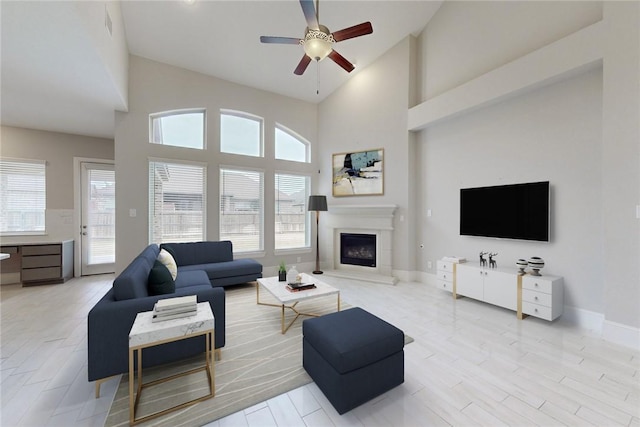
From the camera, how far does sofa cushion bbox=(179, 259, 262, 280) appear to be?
3949mm

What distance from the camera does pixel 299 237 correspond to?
5906 mm

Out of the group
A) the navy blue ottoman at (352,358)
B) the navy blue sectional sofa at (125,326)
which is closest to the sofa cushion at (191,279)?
the navy blue sectional sofa at (125,326)

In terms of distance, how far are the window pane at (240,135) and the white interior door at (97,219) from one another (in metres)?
2.69

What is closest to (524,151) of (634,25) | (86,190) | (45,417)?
(634,25)

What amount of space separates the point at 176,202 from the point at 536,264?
5548mm

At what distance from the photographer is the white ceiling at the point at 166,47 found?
2.24m

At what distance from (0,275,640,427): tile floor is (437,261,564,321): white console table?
0.56 ft

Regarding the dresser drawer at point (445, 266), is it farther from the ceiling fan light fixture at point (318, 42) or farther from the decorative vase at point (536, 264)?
the ceiling fan light fixture at point (318, 42)

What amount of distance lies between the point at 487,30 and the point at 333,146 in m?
3.21

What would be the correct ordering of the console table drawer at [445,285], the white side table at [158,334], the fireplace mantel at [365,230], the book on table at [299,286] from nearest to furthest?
the white side table at [158,334]
the book on table at [299,286]
the console table drawer at [445,285]
the fireplace mantel at [365,230]

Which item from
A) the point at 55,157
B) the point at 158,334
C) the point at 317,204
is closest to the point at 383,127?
the point at 317,204

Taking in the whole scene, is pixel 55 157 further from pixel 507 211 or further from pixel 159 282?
pixel 507 211

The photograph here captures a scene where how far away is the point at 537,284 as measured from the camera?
2936 mm

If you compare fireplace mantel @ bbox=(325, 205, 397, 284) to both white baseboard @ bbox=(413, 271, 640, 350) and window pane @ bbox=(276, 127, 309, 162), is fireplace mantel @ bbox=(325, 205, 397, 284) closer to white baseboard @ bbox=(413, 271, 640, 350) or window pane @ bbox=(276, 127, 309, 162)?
window pane @ bbox=(276, 127, 309, 162)
